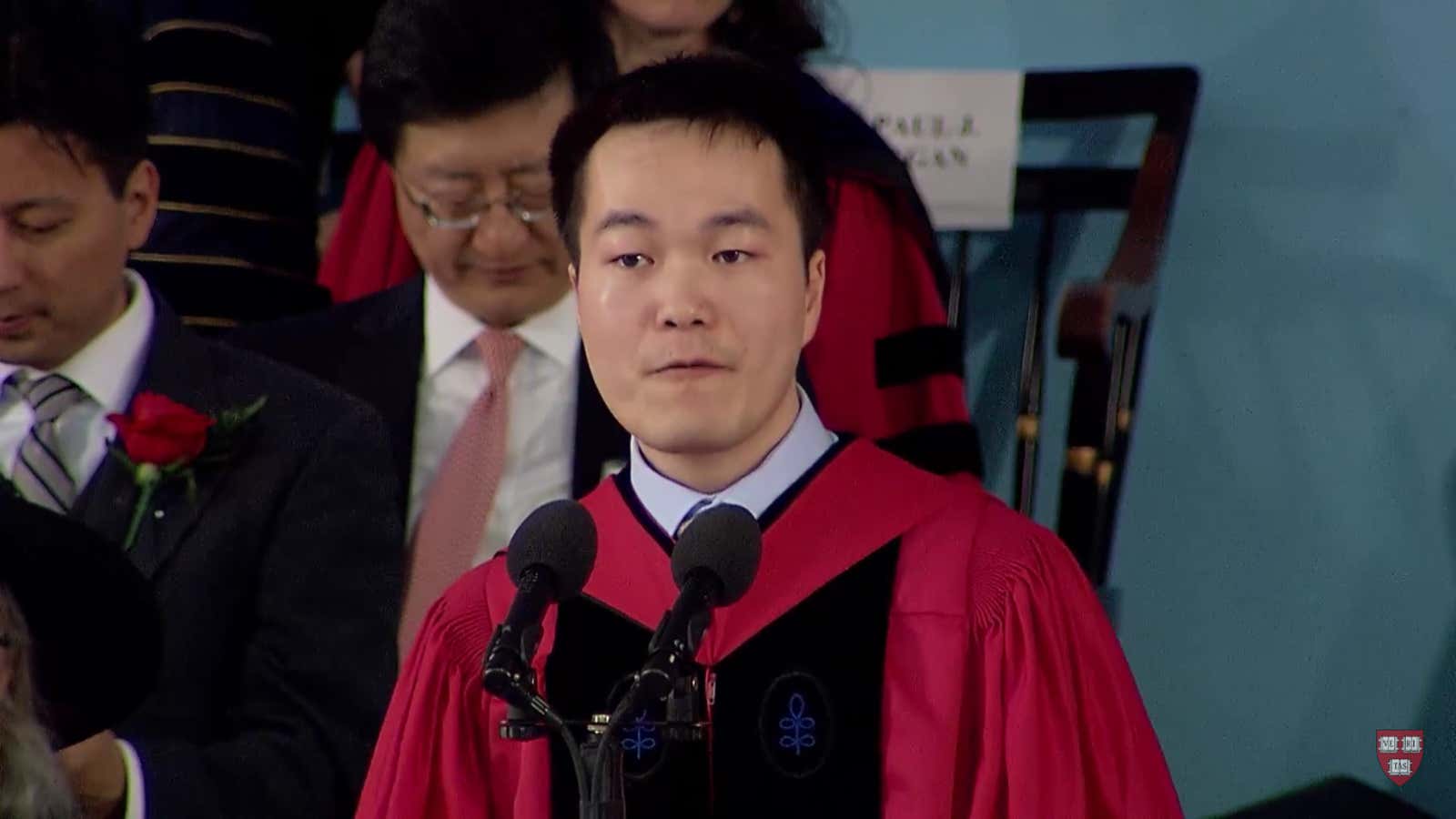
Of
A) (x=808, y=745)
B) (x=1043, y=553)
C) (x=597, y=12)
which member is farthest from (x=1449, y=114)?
(x=808, y=745)

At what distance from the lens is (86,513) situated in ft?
6.69

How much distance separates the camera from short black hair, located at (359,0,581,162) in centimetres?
226

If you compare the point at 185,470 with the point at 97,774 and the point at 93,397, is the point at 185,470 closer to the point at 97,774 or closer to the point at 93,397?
the point at 93,397

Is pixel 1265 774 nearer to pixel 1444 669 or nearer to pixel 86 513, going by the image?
pixel 1444 669

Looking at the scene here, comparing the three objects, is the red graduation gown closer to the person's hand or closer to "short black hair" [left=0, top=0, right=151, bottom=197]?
the person's hand

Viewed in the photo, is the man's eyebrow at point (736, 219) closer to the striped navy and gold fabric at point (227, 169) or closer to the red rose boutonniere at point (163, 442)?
the red rose boutonniere at point (163, 442)

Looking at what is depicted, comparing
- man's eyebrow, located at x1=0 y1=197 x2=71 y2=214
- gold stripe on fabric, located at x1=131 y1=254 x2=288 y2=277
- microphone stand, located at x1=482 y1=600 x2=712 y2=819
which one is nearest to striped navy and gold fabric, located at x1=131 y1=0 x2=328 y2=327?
gold stripe on fabric, located at x1=131 y1=254 x2=288 y2=277

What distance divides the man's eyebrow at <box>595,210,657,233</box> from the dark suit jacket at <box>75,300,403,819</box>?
556 millimetres

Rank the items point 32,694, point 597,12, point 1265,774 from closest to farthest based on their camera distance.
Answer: point 32,694
point 597,12
point 1265,774

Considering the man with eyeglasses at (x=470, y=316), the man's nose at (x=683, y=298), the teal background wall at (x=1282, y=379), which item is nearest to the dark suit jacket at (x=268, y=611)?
the man with eyeglasses at (x=470, y=316)

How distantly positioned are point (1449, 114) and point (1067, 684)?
1525 millimetres

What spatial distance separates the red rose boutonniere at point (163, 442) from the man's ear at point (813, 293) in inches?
25.4

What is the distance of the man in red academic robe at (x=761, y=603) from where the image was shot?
1649 millimetres

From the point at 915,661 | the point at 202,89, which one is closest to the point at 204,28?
the point at 202,89
